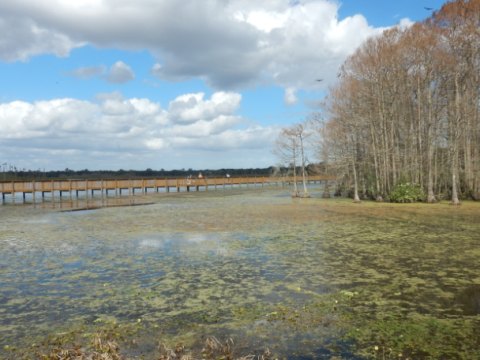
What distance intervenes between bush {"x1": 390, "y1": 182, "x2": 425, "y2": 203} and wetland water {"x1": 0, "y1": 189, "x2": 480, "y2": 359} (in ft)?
45.4

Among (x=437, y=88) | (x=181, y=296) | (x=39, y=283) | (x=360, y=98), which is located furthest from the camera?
(x=360, y=98)

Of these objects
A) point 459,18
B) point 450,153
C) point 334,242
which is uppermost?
point 459,18

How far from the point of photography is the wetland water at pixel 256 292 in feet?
20.0

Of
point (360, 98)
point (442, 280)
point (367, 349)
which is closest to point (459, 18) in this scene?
point (360, 98)

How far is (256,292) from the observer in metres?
8.62

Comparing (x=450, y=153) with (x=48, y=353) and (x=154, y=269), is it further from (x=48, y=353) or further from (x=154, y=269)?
(x=48, y=353)

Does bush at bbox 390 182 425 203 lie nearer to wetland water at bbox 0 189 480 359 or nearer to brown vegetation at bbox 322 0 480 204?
brown vegetation at bbox 322 0 480 204

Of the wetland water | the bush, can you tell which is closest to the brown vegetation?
A: the bush

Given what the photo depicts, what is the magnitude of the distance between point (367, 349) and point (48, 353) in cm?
437

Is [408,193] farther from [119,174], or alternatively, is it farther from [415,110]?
[119,174]

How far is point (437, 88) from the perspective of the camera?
3112 centimetres

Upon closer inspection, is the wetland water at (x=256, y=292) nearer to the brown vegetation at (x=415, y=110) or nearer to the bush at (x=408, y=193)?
the bush at (x=408, y=193)

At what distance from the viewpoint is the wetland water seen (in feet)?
20.0

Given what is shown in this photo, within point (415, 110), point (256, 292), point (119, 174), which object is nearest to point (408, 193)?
point (415, 110)
